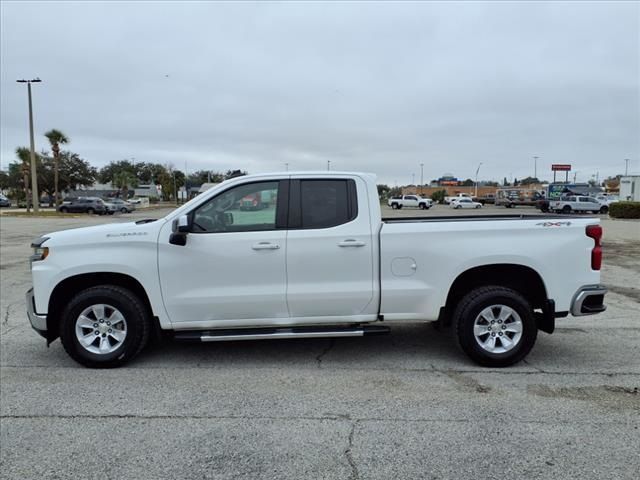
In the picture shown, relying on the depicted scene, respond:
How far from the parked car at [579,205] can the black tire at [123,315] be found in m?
47.6

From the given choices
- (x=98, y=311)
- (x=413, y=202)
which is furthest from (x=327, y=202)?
(x=413, y=202)

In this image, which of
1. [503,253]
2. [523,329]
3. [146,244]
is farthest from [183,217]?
[523,329]

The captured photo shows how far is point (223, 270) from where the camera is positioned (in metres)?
4.68

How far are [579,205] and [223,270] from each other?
47.4m

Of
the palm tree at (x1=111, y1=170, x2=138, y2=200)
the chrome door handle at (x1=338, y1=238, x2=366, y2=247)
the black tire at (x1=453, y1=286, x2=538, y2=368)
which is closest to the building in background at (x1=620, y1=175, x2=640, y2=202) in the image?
the black tire at (x1=453, y1=286, x2=538, y2=368)

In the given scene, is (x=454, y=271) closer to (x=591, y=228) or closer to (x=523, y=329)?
(x=523, y=329)

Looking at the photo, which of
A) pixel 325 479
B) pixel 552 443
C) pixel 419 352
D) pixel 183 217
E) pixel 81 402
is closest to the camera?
pixel 325 479

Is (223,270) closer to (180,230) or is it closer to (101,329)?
(180,230)

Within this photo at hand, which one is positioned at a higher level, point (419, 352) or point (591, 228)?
point (591, 228)

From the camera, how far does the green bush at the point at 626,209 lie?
106 ft

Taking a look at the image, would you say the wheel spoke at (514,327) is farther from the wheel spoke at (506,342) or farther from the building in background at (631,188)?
the building in background at (631,188)

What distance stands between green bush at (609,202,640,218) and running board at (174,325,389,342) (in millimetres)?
34271

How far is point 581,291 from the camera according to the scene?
4766 mm

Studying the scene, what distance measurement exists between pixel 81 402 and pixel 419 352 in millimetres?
3363
